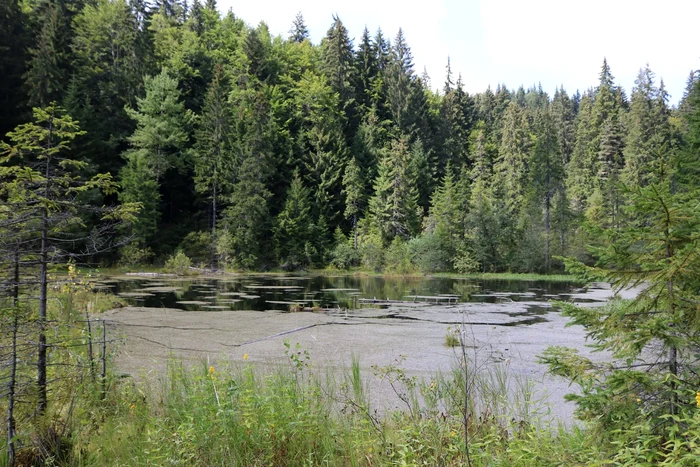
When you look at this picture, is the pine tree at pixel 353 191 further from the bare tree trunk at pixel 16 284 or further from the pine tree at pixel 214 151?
the bare tree trunk at pixel 16 284

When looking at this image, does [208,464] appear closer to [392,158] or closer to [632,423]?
[632,423]

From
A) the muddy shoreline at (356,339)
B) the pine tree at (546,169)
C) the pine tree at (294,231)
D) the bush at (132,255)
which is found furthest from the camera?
the pine tree at (546,169)

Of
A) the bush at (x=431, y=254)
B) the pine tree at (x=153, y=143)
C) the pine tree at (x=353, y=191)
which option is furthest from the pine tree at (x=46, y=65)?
the bush at (x=431, y=254)

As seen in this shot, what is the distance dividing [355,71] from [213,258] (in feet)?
101

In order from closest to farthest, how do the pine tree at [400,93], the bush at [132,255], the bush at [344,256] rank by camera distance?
the bush at [132,255] < the bush at [344,256] < the pine tree at [400,93]

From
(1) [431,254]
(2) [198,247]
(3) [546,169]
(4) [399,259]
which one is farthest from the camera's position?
(3) [546,169]

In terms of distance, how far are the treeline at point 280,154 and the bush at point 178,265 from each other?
2.30 m

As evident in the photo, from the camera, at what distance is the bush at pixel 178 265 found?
33.0 metres

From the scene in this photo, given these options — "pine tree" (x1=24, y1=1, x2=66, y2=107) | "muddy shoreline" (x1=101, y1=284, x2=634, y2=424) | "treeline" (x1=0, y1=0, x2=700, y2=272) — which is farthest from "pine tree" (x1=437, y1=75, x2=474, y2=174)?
"muddy shoreline" (x1=101, y1=284, x2=634, y2=424)

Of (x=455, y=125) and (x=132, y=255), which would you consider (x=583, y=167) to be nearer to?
(x=455, y=125)

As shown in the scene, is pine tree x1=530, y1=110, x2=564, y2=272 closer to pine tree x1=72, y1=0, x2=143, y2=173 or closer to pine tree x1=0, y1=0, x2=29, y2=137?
pine tree x1=72, y1=0, x2=143, y2=173

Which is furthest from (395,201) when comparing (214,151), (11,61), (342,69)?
(11,61)

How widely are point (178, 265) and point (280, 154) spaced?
1624cm

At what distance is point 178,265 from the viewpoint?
3341cm
